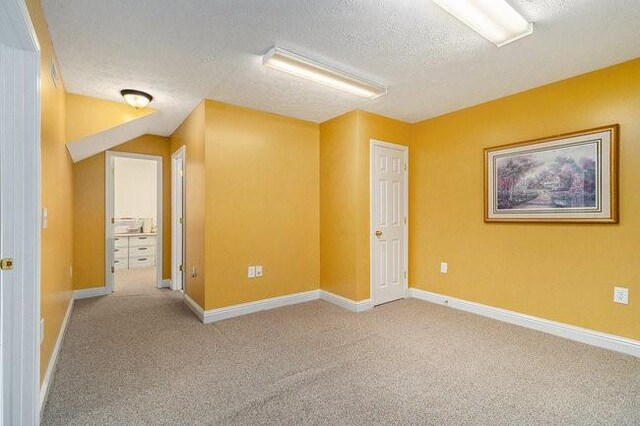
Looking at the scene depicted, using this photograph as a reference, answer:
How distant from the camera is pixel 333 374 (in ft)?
6.98

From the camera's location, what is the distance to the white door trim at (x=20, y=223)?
1.43m

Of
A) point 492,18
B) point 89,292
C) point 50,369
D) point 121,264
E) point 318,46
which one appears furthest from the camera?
point 121,264

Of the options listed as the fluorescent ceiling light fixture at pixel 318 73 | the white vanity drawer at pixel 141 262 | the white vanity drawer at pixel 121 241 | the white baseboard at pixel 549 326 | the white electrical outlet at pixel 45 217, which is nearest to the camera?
the white electrical outlet at pixel 45 217

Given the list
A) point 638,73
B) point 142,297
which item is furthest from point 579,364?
point 142,297

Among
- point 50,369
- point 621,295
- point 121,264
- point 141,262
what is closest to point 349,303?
point 621,295

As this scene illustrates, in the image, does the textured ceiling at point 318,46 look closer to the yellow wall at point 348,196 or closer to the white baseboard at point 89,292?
the yellow wall at point 348,196

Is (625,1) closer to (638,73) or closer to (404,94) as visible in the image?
(638,73)

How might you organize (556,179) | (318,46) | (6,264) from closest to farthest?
(6,264) → (318,46) → (556,179)

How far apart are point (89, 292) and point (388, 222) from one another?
4.19 metres

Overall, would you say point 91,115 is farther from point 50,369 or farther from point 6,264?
point 50,369

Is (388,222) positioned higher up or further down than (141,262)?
higher up


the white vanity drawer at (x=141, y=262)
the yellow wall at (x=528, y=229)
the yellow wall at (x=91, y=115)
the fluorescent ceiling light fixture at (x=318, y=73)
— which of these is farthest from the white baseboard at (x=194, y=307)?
the white vanity drawer at (x=141, y=262)

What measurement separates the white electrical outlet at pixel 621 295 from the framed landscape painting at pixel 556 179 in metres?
0.57

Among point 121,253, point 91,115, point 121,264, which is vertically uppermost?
point 91,115
